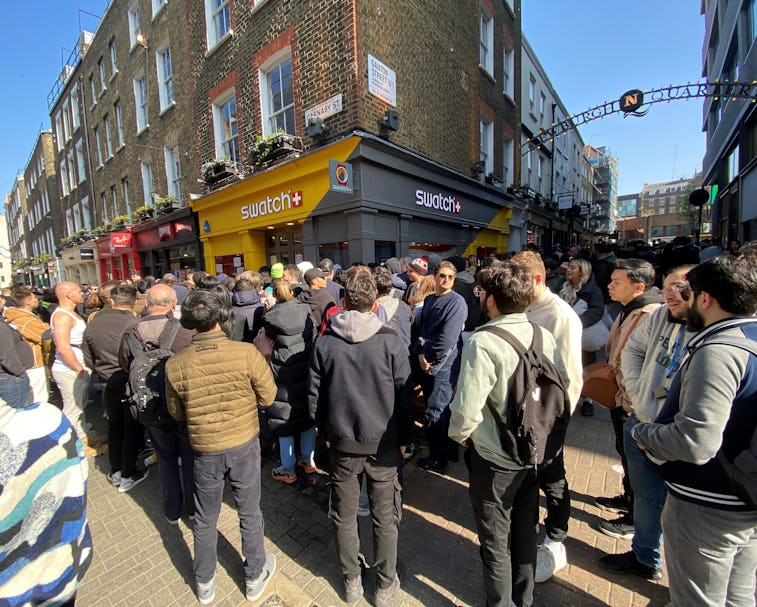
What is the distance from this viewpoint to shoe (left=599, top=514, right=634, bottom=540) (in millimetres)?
2375

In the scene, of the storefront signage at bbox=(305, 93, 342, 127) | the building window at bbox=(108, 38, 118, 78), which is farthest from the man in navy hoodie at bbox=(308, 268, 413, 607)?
the building window at bbox=(108, 38, 118, 78)

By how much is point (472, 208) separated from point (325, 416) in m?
10.1

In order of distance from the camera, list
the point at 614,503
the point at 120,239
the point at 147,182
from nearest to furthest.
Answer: the point at 614,503, the point at 147,182, the point at 120,239

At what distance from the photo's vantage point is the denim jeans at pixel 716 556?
52.2 inches

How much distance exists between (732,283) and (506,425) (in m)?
1.08

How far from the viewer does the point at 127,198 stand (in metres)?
14.9

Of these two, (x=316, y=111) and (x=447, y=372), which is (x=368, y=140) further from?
(x=447, y=372)

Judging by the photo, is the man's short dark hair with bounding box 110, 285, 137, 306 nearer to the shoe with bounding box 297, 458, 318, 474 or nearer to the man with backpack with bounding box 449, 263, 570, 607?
the shoe with bounding box 297, 458, 318, 474

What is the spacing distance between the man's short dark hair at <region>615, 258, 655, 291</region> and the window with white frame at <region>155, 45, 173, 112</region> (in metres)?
14.4

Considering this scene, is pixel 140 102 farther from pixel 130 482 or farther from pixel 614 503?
pixel 614 503

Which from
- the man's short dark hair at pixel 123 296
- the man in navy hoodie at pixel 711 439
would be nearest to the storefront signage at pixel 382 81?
the man's short dark hair at pixel 123 296

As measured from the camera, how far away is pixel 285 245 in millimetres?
9117

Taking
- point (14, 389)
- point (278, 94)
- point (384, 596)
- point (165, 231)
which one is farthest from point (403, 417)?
point (165, 231)

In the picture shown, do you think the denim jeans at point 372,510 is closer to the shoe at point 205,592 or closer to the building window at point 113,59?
the shoe at point 205,592
